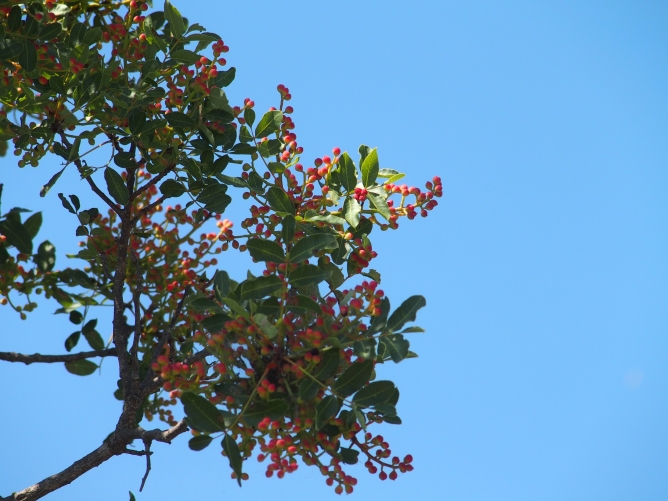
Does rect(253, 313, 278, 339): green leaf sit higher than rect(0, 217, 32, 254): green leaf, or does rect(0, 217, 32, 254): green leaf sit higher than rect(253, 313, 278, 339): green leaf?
rect(0, 217, 32, 254): green leaf

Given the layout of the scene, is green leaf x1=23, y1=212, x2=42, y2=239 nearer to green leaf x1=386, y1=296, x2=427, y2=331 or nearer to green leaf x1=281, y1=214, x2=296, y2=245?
green leaf x1=281, y1=214, x2=296, y2=245

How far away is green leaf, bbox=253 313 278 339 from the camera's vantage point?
188cm

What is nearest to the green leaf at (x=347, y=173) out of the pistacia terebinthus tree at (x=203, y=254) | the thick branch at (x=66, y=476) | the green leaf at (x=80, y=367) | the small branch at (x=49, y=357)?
the pistacia terebinthus tree at (x=203, y=254)

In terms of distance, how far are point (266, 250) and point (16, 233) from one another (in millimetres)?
896

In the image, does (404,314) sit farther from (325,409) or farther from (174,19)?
(174,19)

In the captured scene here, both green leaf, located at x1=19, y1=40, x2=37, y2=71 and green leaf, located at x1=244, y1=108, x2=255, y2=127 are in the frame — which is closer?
green leaf, located at x1=19, y1=40, x2=37, y2=71

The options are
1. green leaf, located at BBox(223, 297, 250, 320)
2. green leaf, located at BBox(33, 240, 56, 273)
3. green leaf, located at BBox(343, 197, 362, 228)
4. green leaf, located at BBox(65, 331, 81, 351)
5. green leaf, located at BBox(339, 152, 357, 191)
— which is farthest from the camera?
green leaf, located at BBox(65, 331, 81, 351)

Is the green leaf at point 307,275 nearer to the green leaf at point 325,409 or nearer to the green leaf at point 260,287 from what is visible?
the green leaf at point 260,287

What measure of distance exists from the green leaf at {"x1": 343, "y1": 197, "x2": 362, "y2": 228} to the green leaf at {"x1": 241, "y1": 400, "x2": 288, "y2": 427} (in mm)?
624

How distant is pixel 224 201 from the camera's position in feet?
8.86

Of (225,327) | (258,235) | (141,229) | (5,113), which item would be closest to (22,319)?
(141,229)

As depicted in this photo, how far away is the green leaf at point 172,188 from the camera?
268 cm

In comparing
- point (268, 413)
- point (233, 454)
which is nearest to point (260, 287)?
point (268, 413)

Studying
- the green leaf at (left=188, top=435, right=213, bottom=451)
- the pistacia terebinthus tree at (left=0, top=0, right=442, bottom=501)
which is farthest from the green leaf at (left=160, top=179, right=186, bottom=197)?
the green leaf at (left=188, top=435, right=213, bottom=451)
